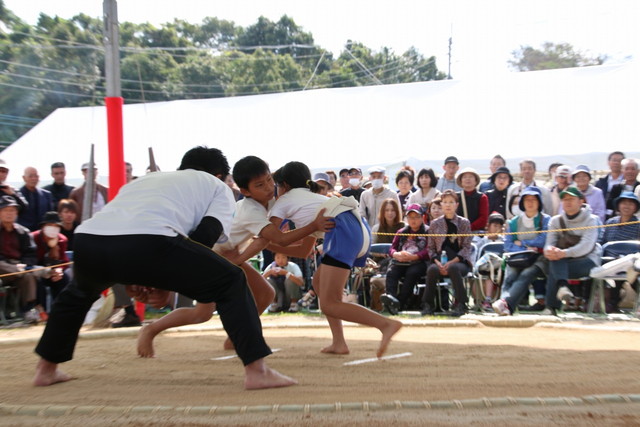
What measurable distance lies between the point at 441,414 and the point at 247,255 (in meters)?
1.85

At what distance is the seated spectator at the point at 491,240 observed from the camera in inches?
272

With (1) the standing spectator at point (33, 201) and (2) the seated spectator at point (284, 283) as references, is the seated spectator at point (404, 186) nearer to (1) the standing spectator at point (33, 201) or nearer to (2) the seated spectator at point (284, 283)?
(2) the seated spectator at point (284, 283)

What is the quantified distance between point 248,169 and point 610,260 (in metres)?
4.31

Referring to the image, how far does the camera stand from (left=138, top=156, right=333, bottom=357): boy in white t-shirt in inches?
157

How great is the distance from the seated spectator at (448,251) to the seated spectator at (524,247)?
39 centimetres

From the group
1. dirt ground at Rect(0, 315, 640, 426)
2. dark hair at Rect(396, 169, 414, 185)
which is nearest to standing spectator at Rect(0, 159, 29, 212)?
dirt ground at Rect(0, 315, 640, 426)

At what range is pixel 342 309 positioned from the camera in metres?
4.00

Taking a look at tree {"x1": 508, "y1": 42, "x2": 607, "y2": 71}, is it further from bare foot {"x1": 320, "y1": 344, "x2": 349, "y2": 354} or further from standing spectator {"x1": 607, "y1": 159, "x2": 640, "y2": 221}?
bare foot {"x1": 320, "y1": 344, "x2": 349, "y2": 354}

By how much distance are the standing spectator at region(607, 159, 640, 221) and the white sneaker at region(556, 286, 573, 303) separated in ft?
5.25

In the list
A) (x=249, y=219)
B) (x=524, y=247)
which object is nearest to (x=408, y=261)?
(x=524, y=247)

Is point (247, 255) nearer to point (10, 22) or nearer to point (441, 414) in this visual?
point (441, 414)

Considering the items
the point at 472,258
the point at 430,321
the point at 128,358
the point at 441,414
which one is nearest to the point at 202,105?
the point at 472,258

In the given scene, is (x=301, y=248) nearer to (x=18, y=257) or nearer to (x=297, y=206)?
(x=297, y=206)

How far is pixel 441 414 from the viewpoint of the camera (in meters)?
2.59
